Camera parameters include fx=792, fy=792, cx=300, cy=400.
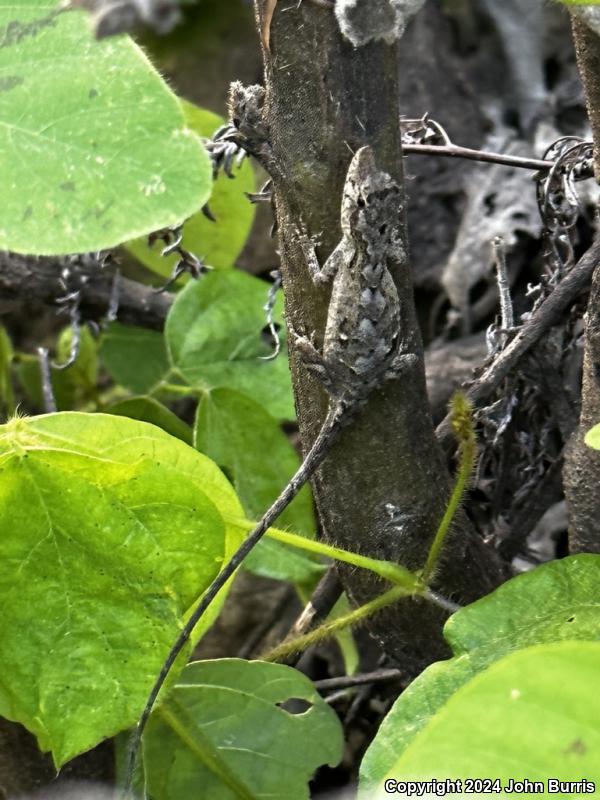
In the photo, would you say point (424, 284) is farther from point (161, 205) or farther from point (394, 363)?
point (161, 205)

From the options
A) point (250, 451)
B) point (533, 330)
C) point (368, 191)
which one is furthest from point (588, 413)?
point (250, 451)

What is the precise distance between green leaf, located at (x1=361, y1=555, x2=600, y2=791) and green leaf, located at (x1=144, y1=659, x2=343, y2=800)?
1.16ft

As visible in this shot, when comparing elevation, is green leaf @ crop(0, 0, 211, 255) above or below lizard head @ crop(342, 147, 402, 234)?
above

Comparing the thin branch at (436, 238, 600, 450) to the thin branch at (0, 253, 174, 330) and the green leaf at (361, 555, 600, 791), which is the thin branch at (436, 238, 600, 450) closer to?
the green leaf at (361, 555, 600, 791)

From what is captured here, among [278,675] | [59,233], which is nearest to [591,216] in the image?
[278,675]

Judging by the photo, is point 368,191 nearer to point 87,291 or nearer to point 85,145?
point 85,145

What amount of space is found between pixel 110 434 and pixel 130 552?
0.48 feet

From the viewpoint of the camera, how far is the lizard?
3.12 feet

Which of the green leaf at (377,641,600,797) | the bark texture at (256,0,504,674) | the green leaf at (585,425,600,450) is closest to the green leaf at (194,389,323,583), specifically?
the bark texture at (256,0,504,674)

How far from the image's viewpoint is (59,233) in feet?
2.13

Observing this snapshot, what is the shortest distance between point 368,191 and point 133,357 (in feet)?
3.41

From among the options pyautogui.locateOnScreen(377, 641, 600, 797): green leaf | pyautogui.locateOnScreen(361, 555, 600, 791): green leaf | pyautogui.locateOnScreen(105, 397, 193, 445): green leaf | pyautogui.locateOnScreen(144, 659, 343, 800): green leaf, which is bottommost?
pyautogui.locateOnScreen(144, 659, 343, 800): green leaf

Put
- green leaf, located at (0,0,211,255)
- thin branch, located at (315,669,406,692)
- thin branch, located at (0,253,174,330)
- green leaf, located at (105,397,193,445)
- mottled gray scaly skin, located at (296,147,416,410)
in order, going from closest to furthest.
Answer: green leaf, located at (0,0,211,255)
mottled gray scaly skin, located at (296,147,416,410)
thin branch, located at (315,669,406,692)
green leaf, located at (105,397,193,445)
thin branch, located at (0,253,174,330)

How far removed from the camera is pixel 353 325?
45.3 inches
